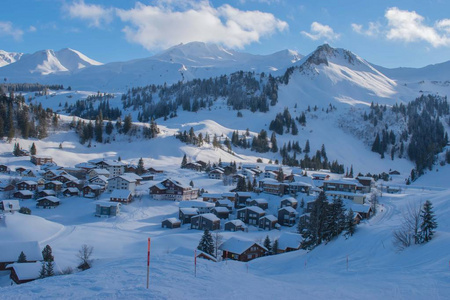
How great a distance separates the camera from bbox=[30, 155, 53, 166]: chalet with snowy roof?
68.3 metres

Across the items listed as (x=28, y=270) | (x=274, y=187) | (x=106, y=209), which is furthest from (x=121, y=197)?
(x=28, y=270)

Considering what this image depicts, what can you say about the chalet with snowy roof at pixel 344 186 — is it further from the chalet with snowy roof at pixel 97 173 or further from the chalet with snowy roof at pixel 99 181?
the chalet with snowy roof at pixel 97 173

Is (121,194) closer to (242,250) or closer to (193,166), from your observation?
(242,250)

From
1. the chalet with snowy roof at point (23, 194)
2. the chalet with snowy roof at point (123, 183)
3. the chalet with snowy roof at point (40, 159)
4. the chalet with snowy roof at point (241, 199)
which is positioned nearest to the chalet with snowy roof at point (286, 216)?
the chalet with snowy roof at point (241, 199)

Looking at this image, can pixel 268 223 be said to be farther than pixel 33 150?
No

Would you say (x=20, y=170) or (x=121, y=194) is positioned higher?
(x=20, y=170)

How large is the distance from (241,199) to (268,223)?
9193 mm

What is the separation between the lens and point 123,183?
56.2 meters

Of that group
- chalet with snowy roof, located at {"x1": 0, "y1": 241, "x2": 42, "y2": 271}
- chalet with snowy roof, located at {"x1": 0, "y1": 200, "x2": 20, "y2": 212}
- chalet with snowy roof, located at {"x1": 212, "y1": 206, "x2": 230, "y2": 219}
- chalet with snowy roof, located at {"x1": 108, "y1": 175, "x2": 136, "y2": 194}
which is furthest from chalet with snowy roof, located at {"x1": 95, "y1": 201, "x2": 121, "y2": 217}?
chalet with snowy roof, located at {"x1": 0, "y1": 241, "x2": 42, "y2": 271}

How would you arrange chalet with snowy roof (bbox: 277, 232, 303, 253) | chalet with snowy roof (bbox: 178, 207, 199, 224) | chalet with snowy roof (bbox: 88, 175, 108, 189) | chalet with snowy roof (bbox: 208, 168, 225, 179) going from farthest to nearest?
chalet with snowy roof (bbox: 208, 168, 225, 179), chalet with snowy roof (bbox: 88, 175, 108, 189), chalet with snowy roof (bbox: 178, 207, 199, 224), chalet with snowy roof (bbox: 277, 232, 303, 253)

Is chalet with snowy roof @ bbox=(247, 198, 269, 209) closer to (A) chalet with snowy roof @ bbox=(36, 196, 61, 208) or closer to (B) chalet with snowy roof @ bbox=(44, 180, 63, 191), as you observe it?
(A) chalet with snowy roof @ bbox=(36, 196, 61, 208)

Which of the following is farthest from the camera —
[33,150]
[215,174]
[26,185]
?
[215,174]

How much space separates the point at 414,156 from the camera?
12062cm

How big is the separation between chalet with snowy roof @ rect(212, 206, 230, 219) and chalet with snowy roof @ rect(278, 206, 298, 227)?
7.79 meters
